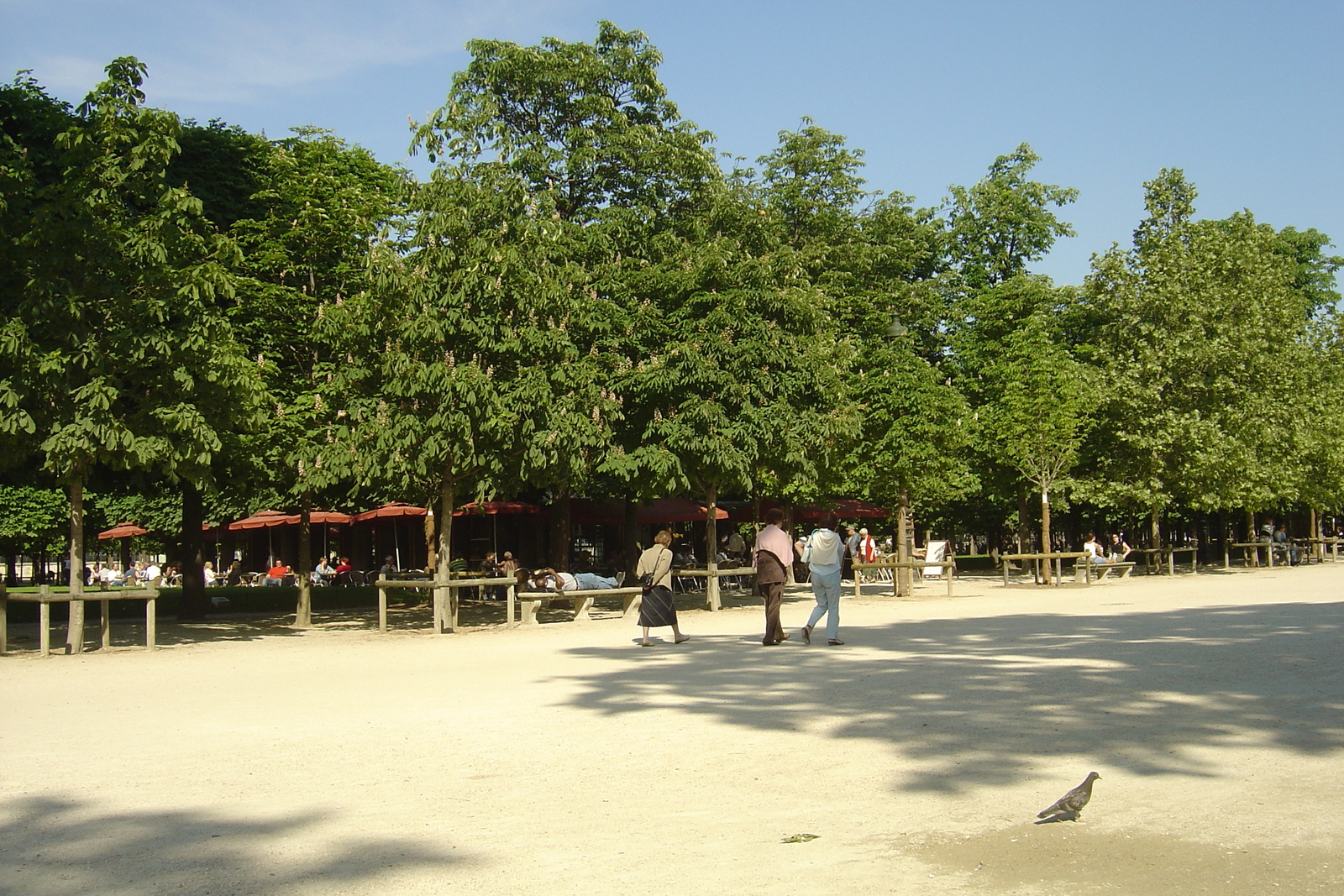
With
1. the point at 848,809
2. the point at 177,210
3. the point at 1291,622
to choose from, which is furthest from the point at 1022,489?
the point at 848,809

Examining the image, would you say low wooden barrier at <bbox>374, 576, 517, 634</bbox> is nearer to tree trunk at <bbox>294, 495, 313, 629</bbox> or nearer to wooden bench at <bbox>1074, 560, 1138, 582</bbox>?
tree trunk at <bbox>294, 495, 313, 629</bbox>

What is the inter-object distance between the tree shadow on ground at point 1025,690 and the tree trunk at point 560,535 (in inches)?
430

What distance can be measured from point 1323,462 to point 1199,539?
11204mm

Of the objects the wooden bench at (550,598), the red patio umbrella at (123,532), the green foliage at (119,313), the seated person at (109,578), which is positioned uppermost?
the green foliage at (119,313)

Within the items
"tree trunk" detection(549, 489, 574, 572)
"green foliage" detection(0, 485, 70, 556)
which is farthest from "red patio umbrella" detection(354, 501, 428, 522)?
"green foliage" detection(0, 485, 70, 556)

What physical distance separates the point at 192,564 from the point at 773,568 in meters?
15.4

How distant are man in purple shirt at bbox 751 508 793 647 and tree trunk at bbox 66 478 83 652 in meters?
9.30

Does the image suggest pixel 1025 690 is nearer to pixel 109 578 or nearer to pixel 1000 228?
pixel 1000 228

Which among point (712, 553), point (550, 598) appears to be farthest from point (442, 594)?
point (712, 553)

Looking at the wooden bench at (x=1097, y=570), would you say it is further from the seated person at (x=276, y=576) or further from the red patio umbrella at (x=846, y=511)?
the seated person at (x=276, y=576)

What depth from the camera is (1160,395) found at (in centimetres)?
3434

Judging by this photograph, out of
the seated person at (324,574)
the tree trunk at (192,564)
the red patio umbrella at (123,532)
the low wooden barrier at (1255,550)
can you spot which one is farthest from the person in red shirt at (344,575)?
the low wooden barrier at (1255,550)

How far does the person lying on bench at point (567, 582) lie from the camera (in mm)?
22672

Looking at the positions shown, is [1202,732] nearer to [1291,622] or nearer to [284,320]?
[1291,622]
